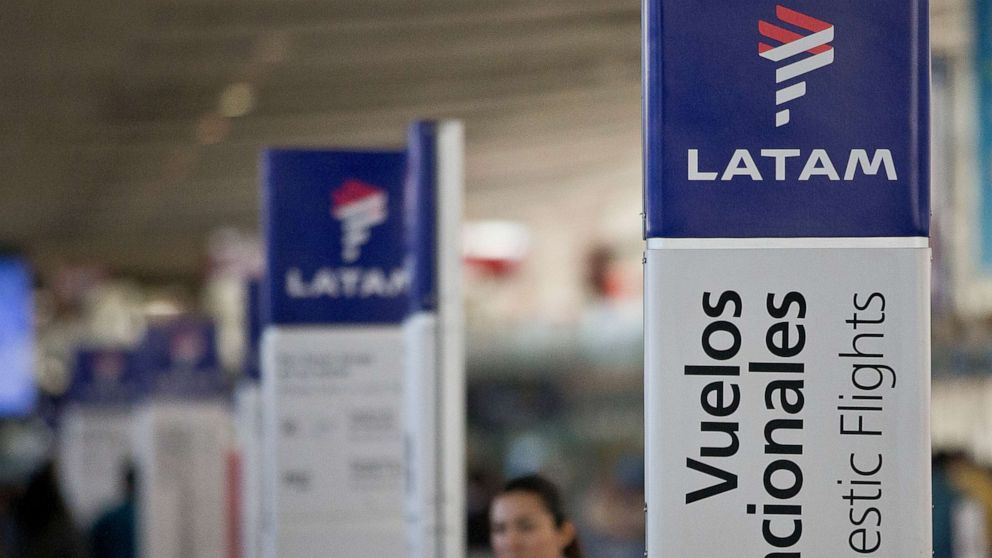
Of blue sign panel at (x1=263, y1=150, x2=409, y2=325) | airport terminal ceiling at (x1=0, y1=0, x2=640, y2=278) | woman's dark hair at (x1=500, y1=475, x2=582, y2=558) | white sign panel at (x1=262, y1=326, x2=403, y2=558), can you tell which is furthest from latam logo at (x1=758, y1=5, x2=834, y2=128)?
airport terminal ceiling at (x1=0, y1=0, x2=640, y2=278)

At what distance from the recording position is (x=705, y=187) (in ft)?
11.0

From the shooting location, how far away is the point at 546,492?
514cm

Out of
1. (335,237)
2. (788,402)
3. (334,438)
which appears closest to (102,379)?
(334,438)

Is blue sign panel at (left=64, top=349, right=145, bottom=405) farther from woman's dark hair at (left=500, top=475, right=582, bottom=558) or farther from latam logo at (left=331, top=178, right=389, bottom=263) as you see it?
woman's dark hair at (left=500, top=475, right=582, bottom=558)

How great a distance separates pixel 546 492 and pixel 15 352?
1660cm

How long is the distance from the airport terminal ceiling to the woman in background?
8.38m

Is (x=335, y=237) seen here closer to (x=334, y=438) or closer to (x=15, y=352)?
(x=334, y=438)

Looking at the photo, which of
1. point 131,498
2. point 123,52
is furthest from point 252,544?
point 123,52

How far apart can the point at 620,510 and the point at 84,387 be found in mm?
7530

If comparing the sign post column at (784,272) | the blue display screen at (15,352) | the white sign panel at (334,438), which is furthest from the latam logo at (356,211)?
the blue display screen at (15,352)

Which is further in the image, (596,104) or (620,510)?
(596,104)

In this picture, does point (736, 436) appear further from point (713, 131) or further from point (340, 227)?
point (340, 227)

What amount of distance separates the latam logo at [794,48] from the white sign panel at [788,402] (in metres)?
0.33

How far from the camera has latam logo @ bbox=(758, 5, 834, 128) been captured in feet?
11.1
